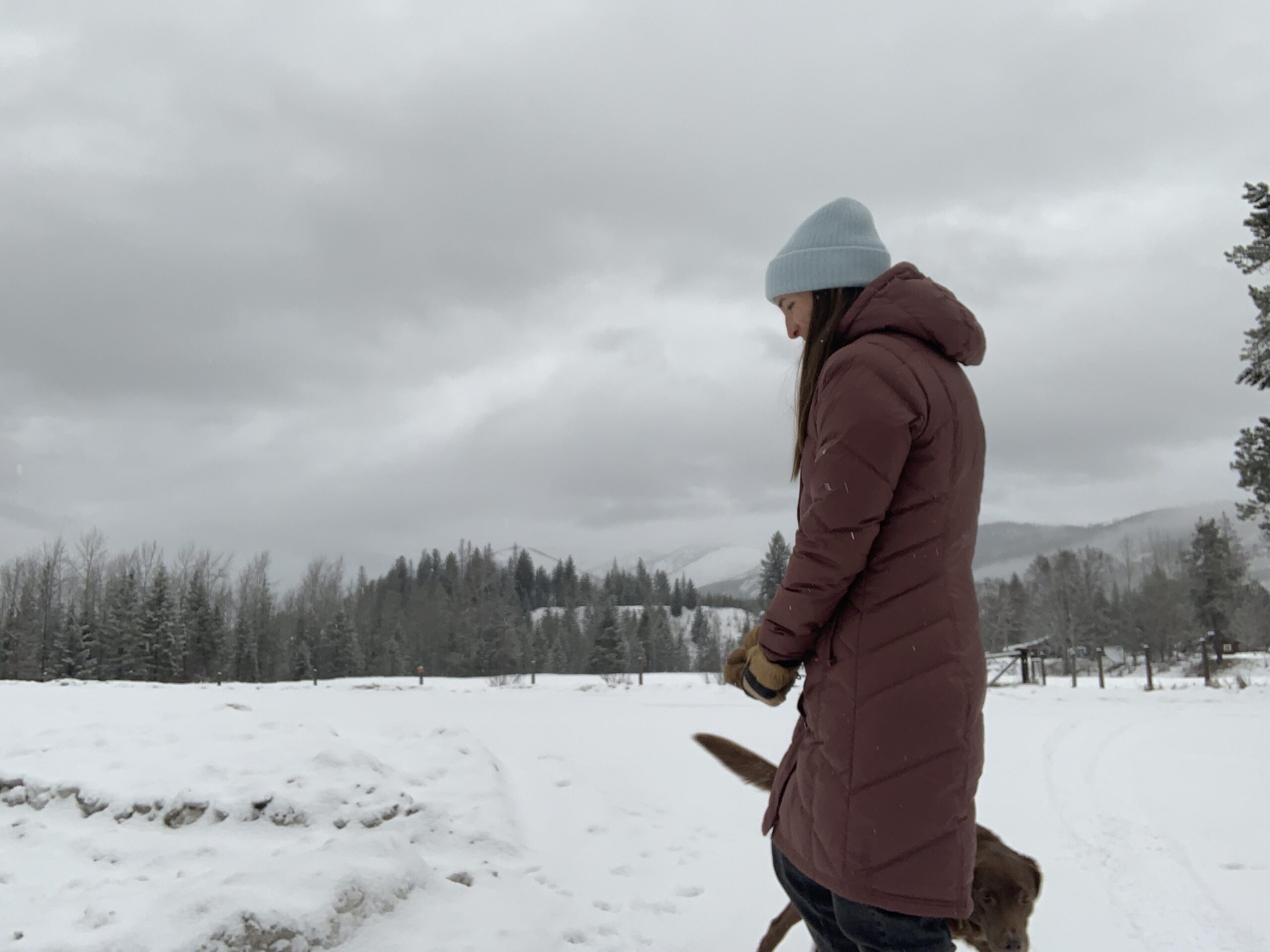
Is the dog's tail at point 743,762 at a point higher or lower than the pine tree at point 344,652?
higher

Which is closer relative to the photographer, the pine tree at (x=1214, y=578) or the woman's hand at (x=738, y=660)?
the woman's hand at (x=738, y=660)

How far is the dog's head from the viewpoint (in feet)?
9.71

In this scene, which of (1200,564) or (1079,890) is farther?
(1200,564)

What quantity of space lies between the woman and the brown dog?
112cm

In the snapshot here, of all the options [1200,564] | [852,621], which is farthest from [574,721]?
[1200,564]

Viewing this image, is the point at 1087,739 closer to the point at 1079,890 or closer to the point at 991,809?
the point at 991,809

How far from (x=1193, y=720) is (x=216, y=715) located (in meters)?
13.6

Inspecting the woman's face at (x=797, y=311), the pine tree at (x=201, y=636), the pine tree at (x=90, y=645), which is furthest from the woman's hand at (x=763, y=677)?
the pine tree at (x=201, y=636)

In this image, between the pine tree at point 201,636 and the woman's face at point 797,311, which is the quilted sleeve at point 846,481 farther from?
the pine tree at point 201,636

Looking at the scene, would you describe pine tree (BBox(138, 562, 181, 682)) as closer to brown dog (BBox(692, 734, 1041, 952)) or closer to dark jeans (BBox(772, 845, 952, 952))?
brown dog (BBox(692, 734, 1041, 952))

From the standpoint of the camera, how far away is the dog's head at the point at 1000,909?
116 inches

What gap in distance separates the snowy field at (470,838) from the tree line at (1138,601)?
42503mm

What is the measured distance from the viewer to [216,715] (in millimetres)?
7066

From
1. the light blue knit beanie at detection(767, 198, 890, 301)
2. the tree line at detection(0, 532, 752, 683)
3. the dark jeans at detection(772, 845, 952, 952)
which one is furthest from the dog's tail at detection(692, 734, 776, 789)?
the tree line at detection(0, 532, 752, 683)
